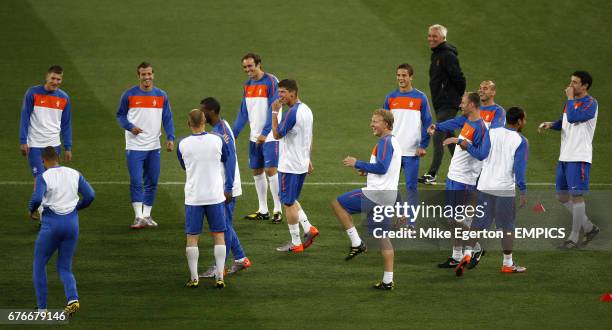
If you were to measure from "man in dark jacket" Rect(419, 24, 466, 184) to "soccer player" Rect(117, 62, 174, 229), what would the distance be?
14.6 feet

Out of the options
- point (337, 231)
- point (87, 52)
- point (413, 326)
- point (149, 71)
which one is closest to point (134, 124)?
point (149, 71)

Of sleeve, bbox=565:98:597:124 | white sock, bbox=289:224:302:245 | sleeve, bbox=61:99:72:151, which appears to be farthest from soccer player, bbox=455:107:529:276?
sleeve, bbox=61:99:72:151

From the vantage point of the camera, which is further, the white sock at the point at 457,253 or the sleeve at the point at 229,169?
the white sock at the point at 457,253

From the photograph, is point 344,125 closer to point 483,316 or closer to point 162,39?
point 162,39

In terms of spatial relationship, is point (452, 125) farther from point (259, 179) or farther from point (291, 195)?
point (259, 179)

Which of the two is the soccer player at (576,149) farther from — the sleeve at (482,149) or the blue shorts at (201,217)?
the blue shorts at (201,217)

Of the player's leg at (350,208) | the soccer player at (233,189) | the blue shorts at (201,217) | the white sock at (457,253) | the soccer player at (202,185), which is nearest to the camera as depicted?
the soccer player at (202,185)

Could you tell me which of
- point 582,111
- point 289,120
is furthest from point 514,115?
point 289,120

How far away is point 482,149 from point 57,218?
16.8 ft

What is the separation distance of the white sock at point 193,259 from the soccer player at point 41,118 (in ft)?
12.6

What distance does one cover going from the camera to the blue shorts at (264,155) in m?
14.4

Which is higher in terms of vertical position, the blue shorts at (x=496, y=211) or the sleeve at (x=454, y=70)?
the sleeve at (x=454, y=70)

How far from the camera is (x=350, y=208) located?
38.8ft

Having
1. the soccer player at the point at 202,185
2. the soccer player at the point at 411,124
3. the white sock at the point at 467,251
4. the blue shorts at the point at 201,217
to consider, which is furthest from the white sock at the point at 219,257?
the soccer player at the point at 411,124
